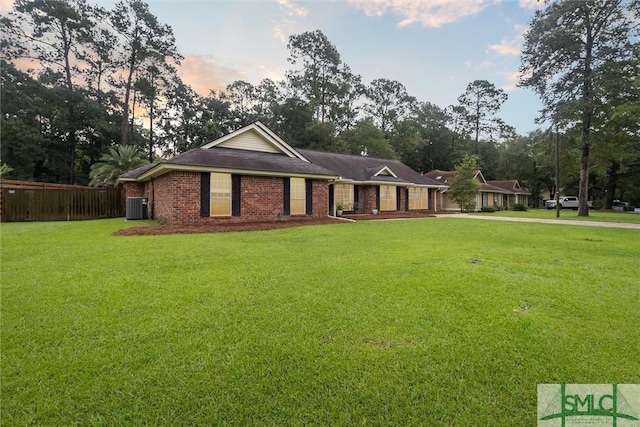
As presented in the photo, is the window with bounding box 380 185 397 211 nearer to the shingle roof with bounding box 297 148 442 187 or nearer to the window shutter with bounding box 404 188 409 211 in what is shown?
the shingle roof with bounding box 297 148 442 187

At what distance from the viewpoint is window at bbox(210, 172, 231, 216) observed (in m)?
13.1

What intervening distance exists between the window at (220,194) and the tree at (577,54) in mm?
22939

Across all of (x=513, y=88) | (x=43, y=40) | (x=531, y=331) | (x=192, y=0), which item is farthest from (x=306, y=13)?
(x=43, y=40)

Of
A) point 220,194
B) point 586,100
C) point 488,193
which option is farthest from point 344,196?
point 488,193

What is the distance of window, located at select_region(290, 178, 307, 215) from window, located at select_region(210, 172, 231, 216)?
3246 millimetres

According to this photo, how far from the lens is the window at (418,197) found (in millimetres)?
25391

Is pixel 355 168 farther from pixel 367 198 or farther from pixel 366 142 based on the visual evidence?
pixel 366 142

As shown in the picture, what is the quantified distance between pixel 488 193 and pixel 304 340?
3889 centimetres

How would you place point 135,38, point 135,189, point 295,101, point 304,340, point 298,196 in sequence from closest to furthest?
point 304,340 → point 298,196 → point 135,189 → point 135,38 → point 295,101

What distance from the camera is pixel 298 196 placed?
1552cm

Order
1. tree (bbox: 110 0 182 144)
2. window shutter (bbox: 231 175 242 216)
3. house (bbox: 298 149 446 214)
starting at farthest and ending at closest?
1. tree (bbox: 110 0 182 144)
2. house (bbox: 298 149 446 214)
3. window shutter (bbox: 231 175 242 216)

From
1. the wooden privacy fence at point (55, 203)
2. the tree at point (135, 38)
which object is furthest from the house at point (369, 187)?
the tree at point (135, 38)

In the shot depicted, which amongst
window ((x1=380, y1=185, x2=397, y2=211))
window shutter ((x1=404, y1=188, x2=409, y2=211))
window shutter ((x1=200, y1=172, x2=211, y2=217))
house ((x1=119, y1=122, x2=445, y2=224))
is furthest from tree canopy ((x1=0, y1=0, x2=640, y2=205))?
window shutter ((x1=200, y1=172, x2=211, y2=217))

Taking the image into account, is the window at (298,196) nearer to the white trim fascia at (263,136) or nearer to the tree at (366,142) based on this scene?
the white trim fascia at (263,136)
